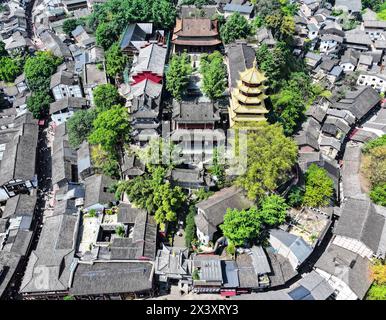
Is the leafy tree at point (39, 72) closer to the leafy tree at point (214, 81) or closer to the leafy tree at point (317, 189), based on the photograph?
the leafy tree at point (214, 81)

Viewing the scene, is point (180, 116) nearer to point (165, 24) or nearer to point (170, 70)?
point (170, 70)

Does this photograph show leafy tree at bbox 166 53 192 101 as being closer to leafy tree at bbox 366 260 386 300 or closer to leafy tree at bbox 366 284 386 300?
leafy tree at bbox 366 260 386 300

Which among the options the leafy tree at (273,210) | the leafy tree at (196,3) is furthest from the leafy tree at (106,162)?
the leafy tree at (196,3)

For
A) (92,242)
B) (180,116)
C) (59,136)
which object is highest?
(180,116)

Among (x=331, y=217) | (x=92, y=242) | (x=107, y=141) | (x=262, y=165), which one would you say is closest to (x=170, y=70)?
(x=107, y=141)

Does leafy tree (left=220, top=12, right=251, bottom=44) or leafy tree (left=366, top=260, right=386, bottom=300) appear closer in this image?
leafy tree (left=366, top=260, right=386, bottom=300)

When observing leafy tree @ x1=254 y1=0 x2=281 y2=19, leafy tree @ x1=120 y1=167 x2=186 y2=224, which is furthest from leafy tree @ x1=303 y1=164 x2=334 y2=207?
leafy tree @ x1=254 y1=0 x2=281 y2=19
